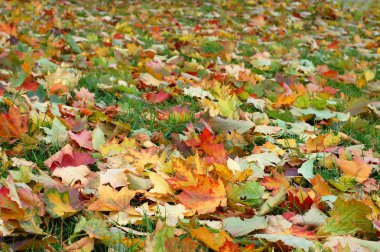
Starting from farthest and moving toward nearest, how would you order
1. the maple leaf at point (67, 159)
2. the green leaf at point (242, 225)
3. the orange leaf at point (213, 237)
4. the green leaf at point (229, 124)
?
the green leaf at point (229, 124)
the maple leaf at point (67, 159)
the green leaf at point (242, 225)
the orange leaf at point (213, 237)

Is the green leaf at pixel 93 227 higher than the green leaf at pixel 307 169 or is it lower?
higher

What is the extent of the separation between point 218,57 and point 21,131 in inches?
85.6

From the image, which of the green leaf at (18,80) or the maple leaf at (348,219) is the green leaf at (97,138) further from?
the maple leaf at (348,219)

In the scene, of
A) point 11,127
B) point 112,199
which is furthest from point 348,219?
point 11,127

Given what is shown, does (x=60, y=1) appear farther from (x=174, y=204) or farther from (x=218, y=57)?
(x=174, y=204)

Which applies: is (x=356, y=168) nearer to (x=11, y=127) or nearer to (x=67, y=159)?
(x=67, y=159)

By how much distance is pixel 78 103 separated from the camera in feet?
8.00

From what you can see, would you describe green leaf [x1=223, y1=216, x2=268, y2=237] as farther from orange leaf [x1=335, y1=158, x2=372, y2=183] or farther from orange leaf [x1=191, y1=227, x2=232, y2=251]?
orange leaf [x1=335, y1=158, x2=372, y2=183]

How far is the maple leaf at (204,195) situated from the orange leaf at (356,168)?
1.90 ft

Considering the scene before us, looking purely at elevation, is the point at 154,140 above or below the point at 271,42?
above

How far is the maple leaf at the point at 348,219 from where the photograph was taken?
1.40 metres

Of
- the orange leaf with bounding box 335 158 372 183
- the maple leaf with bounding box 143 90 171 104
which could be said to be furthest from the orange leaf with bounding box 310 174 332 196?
the maple leaf with bounding box 143 90 171 104

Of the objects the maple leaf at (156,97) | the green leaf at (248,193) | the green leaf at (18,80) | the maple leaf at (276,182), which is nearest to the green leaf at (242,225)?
the green leaf at (248,193)

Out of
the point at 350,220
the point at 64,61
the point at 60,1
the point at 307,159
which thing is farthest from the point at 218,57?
the point at 60,1
